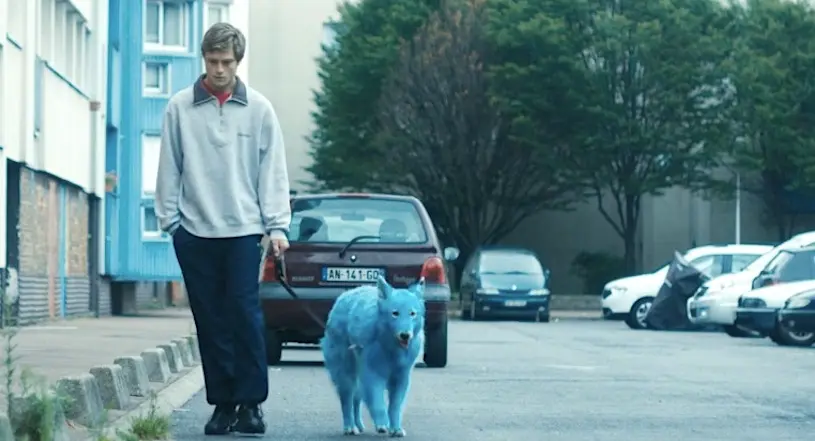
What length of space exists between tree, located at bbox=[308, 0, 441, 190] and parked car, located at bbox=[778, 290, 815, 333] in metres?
27.8

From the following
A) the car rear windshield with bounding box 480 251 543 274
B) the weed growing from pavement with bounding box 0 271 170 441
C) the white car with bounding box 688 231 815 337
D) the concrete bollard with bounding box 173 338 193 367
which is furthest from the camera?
the car rear windshield with bounding box 480 251 543 274

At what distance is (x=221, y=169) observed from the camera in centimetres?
927

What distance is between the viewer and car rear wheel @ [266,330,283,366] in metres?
17.3

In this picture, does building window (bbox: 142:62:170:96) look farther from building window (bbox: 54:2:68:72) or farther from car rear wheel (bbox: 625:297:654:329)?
car rear wheel (bbox: 625:297:654:329)

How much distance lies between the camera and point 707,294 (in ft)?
102

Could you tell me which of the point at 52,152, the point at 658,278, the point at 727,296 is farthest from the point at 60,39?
the point at 658,278

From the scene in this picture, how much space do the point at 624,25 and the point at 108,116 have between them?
1728 centimetres

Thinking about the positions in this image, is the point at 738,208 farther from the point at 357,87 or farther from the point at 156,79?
the point at 156,79

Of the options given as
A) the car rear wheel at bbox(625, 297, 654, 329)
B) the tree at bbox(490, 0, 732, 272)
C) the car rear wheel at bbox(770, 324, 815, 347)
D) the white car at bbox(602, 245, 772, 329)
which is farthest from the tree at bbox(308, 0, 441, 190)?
the car rear wheel at bbox(770, 324, 815, 347)

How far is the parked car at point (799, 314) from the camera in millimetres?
24859

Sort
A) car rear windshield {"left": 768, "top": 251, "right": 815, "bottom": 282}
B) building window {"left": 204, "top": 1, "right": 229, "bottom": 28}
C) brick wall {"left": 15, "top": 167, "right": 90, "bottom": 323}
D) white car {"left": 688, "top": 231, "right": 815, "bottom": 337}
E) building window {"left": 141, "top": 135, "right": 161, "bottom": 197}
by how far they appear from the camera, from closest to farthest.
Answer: brick wall {"left": 15, "top": 167, "right": 90, "bottom": 323}, car rear windshield {"left": 768, "top": 251, "right": 815, "bottom": 282}, white car {"left": 688, "top": 231, "right": 815, "bottom": 337}, building window {"left": 141, "top": 135, "right": 161, "bottom": 197}, building window {"left": 204, "top": 1, "right": 229, "bottom": 28}

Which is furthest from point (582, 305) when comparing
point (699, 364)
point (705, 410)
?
point (705, 410)

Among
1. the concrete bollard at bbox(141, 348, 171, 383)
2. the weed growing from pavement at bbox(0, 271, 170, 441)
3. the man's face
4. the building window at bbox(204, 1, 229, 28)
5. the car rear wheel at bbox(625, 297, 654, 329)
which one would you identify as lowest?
the car rear wheel at bbox(625, 297, 654, 329)

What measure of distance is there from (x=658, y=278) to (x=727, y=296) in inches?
237
